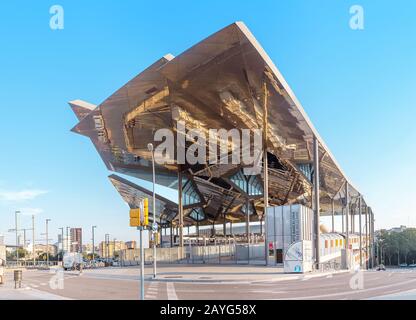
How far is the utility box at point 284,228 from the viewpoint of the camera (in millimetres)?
38469

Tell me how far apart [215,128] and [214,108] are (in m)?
5.82

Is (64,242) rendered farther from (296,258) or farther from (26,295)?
(26,295)

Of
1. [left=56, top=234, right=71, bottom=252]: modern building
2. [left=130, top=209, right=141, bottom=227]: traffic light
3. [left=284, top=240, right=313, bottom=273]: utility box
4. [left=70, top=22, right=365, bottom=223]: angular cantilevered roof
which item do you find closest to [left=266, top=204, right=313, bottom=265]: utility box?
[left=284, top=240, right=313, bottom=273]: utility box

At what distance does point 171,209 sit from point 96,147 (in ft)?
102

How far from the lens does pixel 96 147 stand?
61.1 meters

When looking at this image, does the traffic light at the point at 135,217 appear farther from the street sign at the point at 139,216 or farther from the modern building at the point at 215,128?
the modern building at the point at 215,128

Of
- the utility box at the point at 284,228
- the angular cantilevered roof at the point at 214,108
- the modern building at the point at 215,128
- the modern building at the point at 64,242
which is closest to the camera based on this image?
the angular cantilevered roof at the point at 214,108

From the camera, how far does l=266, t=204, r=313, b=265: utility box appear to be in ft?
126

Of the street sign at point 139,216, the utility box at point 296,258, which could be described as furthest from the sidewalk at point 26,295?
the utility box at point 296,258

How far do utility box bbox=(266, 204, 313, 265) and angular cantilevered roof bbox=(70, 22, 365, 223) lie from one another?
765cm

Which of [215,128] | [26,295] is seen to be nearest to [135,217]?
[26,295]

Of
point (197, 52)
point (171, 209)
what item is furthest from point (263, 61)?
point (171, 209)

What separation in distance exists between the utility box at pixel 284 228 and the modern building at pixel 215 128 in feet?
6.53

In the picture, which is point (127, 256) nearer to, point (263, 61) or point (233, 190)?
point (233, 190)
